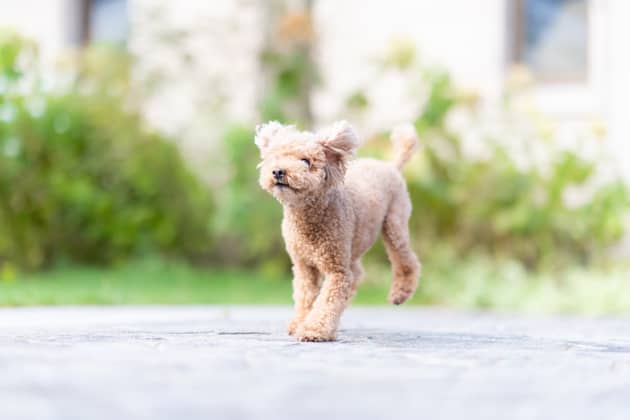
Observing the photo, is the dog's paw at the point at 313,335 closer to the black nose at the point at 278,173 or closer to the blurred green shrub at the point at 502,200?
the black nose at the point at 278,173

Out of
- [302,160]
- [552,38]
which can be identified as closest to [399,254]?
[302,160]

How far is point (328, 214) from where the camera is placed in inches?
187

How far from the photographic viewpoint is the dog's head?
14.4 ft

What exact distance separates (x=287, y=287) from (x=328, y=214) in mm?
4932

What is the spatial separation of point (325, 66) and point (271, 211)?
246cm

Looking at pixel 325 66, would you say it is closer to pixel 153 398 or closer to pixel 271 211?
pixel 271 211

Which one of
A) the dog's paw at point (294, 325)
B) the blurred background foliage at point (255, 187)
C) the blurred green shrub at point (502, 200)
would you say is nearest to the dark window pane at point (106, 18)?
the blurred background foliage at point (255, 187)

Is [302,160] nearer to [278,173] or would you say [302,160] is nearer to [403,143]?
[278,173]

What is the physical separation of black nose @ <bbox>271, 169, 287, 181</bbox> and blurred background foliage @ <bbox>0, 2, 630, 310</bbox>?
4822mm

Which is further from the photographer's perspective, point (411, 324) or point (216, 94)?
point (216, 94)

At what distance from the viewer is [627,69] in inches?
415

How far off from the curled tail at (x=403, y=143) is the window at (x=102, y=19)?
9.08 meters

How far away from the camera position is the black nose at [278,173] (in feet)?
14.3

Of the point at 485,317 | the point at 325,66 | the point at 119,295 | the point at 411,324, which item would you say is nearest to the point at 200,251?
the point at 325,66
